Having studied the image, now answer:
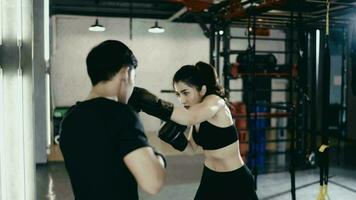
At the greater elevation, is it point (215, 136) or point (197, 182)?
point (215, 136)

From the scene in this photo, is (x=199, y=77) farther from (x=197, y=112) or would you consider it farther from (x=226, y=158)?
(x=226, y=158)

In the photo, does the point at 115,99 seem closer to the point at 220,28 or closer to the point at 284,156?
the point at 220,28

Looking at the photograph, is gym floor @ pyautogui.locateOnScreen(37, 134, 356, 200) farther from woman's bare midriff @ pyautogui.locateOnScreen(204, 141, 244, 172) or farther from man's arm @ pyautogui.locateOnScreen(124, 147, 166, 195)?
man's arm @ pyautogui.locateOnScreen(124, 147, 166, 195)

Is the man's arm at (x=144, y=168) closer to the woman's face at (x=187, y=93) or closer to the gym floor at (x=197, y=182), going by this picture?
the woman's face at (x=187, y=93)

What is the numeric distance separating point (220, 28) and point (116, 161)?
455 centimetres

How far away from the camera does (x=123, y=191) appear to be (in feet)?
4.55

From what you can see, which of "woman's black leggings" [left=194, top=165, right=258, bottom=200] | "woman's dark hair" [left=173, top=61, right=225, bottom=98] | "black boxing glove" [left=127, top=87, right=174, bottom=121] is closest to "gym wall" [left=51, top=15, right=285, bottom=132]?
"woman's dark hair" [left=173, top=61, right=225, bottom=98]

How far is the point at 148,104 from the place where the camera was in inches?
88.3

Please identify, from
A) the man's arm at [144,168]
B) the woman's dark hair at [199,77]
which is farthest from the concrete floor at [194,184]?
the man's arm at [144,168]

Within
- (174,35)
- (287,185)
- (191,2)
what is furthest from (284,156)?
(174,35)

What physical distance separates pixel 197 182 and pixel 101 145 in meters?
4.41

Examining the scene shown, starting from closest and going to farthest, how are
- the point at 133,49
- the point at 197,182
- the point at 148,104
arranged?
the point at 148,104 < the point at 197,182 < the point at 133,49

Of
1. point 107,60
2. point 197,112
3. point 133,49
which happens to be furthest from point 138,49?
point 107,60

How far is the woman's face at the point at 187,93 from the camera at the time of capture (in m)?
2.55
